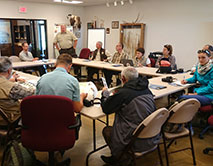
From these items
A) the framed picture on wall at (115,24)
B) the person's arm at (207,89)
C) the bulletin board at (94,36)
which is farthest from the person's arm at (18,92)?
the bulletin board at (94,36)

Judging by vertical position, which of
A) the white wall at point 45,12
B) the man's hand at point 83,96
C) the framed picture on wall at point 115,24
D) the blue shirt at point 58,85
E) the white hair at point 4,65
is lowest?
the man's hand at point 83,96

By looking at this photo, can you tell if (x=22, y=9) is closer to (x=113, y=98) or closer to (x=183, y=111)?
(x=113, y=98)

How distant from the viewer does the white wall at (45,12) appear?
→ 735cm

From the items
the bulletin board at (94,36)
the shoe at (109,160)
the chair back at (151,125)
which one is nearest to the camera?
the chair back at (151,125)

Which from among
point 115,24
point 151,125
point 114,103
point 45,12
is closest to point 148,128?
point 151,125

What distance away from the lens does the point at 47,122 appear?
1722 millimetres

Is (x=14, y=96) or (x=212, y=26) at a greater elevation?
(x=212, y=26)

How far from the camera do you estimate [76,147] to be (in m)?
2.77

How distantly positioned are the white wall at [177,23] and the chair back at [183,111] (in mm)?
4331

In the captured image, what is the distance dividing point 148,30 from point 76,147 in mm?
5354

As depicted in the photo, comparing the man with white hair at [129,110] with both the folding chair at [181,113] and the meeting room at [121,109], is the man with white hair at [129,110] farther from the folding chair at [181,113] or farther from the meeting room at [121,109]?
the folding chair at [181,113]

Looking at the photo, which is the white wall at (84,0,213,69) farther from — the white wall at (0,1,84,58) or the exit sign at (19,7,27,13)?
the exit sign at (19,7,27,13)

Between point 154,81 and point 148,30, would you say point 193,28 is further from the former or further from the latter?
point 154,81

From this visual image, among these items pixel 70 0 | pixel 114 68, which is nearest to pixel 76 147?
pixel 114 68
